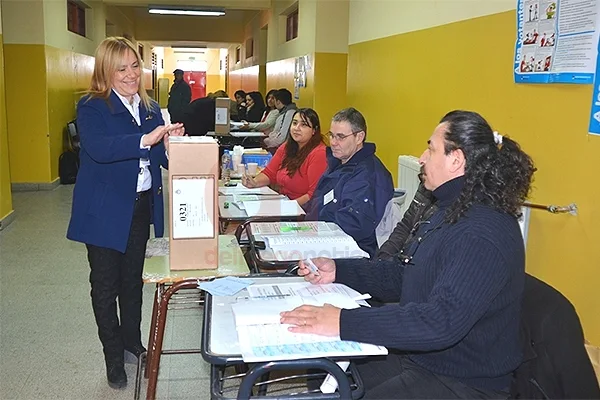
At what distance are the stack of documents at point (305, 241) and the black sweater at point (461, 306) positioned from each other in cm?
57

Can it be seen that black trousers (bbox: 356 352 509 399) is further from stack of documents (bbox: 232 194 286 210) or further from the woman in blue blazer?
stack of documents (bbox: 232 194 286 210)

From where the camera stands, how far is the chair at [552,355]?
1.38m

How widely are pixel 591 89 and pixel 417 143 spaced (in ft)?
5.92

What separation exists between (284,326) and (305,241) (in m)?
Answer: 0.86

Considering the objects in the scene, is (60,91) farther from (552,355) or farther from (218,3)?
(552,355)

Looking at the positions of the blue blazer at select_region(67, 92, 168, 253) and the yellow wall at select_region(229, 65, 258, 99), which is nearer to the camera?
the blue blazer at select_region(67, 92, 168, 253)

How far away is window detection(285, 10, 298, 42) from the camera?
351 inches

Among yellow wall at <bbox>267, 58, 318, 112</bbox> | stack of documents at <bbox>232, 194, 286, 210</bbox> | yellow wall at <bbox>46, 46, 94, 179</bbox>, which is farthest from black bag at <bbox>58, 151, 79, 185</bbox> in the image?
stack of documents at <bbox>232, 194, 286, 210</bbox>

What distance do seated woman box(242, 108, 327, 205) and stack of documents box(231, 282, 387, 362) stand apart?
1.90 m

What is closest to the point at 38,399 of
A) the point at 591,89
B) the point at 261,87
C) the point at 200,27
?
the point at 591,89

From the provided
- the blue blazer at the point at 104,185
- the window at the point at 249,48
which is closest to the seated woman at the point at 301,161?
the blue blazer at the point at 104,185

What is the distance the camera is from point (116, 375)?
2.54 m

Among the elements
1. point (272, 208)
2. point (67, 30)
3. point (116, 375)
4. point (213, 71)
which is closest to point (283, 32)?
point (67, 30)

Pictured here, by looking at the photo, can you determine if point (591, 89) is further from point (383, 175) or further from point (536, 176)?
point (383, 175)
